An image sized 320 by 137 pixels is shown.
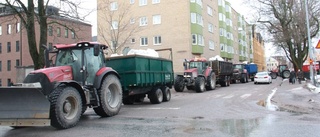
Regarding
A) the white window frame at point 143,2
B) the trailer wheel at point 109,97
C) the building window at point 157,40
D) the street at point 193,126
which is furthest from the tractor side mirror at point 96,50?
the white window frame at point 143,2

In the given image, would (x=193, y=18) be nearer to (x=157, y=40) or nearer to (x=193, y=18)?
(x=193, y=18)

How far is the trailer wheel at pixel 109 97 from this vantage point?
10.4 m

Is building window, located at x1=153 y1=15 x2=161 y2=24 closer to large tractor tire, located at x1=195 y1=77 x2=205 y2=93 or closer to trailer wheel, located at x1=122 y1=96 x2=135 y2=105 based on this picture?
large tractor tire, located at x1=195 y1=77 x2=205 y2=93

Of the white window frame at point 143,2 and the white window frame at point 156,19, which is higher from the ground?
the white window frame at point 143,2

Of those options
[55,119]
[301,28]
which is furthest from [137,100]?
[301,28]

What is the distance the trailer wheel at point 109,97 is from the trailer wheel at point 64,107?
1.38 meters

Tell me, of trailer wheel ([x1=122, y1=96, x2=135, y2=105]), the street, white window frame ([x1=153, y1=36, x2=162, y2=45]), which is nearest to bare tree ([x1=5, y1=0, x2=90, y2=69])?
trailer wheel ([x1=122, y1=96, x2=135, y2=105])

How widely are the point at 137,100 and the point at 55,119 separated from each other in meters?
8.72

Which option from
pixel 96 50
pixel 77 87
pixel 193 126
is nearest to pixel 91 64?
pixel 96 50

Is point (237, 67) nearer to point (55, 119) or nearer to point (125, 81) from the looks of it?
point (125, 81)

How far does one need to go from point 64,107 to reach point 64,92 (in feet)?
1.40

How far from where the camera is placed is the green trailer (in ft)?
43.5

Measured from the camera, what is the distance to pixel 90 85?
1019 centimetres

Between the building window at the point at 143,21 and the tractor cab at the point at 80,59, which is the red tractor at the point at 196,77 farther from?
the building window at the point at 143,21
